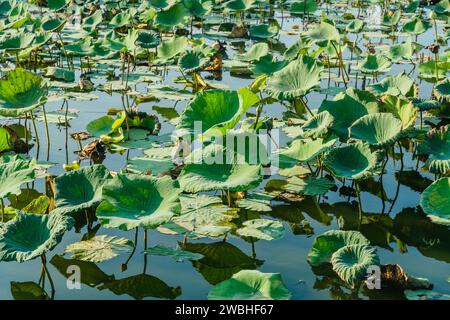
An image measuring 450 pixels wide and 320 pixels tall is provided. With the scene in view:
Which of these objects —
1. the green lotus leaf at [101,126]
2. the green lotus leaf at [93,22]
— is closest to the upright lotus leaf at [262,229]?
the green lotus leaf at [101,126]

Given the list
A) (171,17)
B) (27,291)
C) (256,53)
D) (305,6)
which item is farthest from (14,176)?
(305,6)

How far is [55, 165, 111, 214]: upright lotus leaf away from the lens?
121 inches

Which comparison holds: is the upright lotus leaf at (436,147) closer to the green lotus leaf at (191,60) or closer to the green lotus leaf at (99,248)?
the green lotus leaf at (99,248)

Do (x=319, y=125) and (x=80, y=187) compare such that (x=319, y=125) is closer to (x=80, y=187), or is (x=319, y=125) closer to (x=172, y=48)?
(x=80, y=187)

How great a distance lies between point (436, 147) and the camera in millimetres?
3686

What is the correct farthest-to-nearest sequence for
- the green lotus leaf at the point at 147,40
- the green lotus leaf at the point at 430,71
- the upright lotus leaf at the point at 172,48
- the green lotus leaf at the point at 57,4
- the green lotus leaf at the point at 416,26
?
the green lotus leaf at the point at 57,4
the green lotus leaf at the point at 416,26
the green lotus leaf at the point at 147,40
the upright lotus leaf at the point at 172,48
the green lotus leaf at the point at 430,71

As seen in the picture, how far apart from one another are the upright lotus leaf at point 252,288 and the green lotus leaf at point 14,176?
3.44 feet

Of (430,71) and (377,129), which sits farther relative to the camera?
(430,71)

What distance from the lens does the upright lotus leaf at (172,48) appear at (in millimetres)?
5738

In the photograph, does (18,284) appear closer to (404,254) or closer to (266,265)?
(266,265)

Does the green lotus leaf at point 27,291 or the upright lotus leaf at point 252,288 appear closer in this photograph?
the upright lotus leaf at point 252,288

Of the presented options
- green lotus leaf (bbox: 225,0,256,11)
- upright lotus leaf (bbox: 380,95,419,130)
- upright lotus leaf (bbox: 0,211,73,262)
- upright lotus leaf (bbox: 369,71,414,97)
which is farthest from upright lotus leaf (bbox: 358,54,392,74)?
upright lotus leaf (bbox: 0,211,73,262)

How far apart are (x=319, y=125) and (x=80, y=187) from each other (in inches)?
54.0

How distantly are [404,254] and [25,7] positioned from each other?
510 cm
